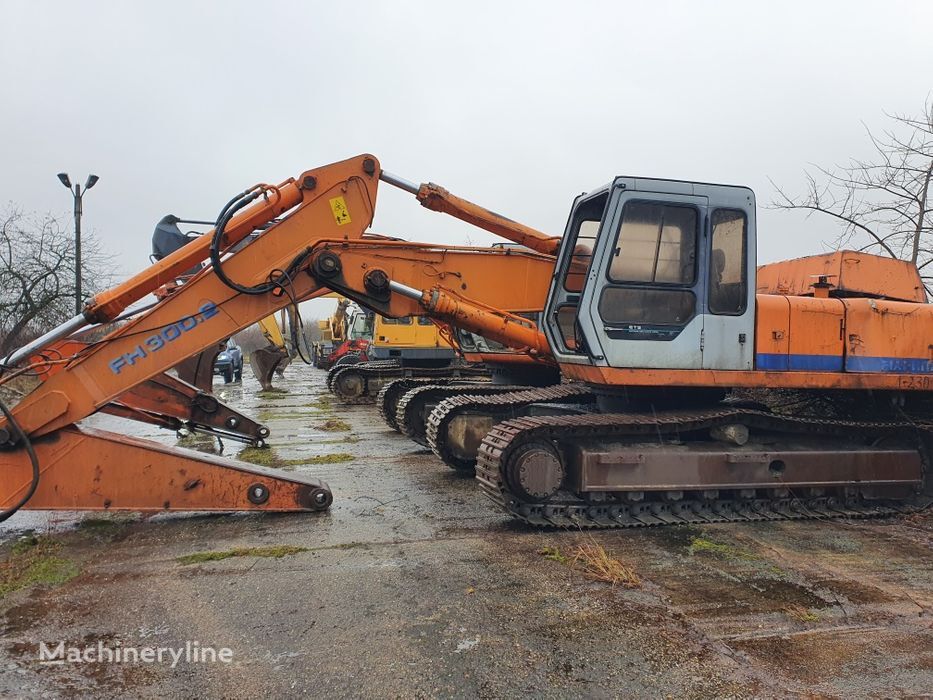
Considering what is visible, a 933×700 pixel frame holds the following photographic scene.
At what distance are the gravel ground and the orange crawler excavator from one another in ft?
1.11

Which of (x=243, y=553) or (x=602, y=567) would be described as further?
(x=243, y=553)

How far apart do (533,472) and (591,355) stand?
41.0 inches

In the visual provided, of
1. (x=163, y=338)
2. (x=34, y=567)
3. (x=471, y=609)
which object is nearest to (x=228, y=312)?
(x=163, y=338)

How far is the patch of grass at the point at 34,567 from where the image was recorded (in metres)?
4.24

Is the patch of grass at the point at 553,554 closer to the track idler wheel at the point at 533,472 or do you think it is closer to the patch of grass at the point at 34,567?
the track idler wheel at the point at 533,472

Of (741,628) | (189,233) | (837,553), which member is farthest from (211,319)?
(837,553)

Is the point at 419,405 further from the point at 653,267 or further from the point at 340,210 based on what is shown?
the point at 653,267

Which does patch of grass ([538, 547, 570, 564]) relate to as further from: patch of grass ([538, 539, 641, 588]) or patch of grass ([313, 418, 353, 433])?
patch of grass ([313, 418, 353, 433])

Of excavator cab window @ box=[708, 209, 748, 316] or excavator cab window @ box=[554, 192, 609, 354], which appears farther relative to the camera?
excavator cab window @ box=[554, 192, 609, 354]

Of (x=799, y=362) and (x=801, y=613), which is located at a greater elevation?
(x=799, y=362)

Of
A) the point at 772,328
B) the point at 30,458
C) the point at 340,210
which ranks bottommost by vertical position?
the point at 30,458

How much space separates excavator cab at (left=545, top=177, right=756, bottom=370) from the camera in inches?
212

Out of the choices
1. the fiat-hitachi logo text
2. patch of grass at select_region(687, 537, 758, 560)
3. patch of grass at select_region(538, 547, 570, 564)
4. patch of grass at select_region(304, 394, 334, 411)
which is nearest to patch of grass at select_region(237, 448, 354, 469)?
the fiat-hitachi logo text

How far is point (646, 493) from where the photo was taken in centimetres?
550
